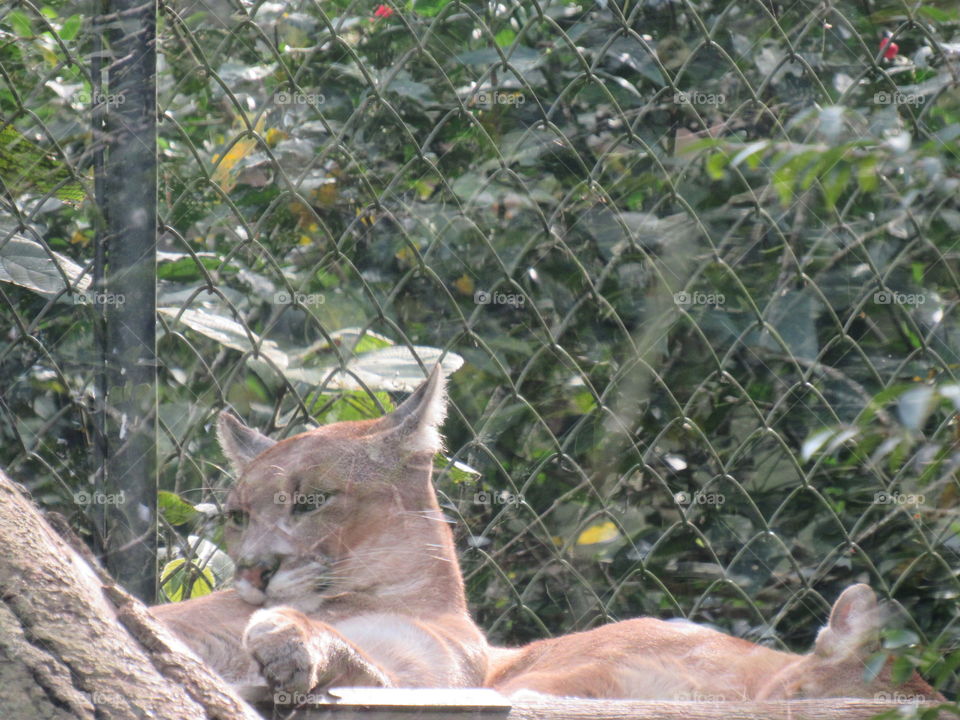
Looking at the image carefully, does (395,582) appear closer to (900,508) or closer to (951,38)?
(900,508)

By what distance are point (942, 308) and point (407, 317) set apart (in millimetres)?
1520

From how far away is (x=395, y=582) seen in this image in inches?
98.3

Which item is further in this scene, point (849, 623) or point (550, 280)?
point (550, 280)

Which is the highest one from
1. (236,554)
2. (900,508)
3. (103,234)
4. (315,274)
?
(103,234)

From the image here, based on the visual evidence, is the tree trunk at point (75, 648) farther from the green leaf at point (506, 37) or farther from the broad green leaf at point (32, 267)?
the green leaf at point (506, 37)

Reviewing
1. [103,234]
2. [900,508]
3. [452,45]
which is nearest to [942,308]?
[900,508]

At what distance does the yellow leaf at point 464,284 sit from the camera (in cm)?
280

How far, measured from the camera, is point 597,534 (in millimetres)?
2865

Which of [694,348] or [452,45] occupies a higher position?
[452,45]

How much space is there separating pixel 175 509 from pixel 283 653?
77 centimetres

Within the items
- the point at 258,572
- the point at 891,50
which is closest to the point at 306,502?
the point at 258,572

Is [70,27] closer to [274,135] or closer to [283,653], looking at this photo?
[274,135]

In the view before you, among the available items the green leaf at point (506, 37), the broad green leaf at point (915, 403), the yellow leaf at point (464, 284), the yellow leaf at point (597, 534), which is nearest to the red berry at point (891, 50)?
the green leaf at point (506, 37)

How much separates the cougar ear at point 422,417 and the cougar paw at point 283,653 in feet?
2.51
